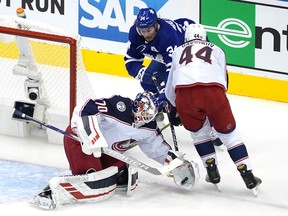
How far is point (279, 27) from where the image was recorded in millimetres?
8750

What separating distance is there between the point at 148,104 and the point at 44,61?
158cm

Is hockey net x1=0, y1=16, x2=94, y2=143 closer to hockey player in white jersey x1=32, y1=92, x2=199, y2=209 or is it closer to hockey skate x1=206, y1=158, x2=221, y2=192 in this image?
hockey player in white jersey x1=32, y1=92, x2=199, y2=209

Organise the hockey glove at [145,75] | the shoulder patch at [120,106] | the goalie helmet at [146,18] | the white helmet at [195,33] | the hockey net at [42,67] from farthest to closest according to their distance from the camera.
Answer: the hockey glove at [145,75]
the hockey net at [42,67]
the goalie helmet at [146,18]
the white helmet at [195,33]
the shoulder patch at [120,106]

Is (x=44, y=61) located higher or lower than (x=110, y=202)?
higher

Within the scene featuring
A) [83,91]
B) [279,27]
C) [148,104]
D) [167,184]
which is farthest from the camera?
[279,27]

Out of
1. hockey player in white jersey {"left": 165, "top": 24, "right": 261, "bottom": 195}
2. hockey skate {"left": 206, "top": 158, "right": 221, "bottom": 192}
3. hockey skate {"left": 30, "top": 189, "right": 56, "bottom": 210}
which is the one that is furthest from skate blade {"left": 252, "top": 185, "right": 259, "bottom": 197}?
hockey skate {"left": 30, "top": 189, "right": 56, "bottom": 210}

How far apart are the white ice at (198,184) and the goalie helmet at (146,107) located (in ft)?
1.63

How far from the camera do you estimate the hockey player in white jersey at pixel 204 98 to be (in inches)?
281

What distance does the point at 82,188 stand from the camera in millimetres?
7172

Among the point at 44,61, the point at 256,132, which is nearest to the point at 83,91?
the point at 44,61

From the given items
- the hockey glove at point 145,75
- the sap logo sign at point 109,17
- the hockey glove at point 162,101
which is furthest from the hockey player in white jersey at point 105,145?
the sap logo sign at point 109,17

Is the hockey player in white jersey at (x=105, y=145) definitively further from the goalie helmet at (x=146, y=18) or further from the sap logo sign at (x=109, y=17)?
the sap logo sign at (x=109, y=17)

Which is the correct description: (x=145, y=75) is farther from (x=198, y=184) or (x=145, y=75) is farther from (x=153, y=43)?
(x=198, y=184)

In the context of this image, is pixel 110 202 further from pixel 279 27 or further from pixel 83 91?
pixel 279 27
